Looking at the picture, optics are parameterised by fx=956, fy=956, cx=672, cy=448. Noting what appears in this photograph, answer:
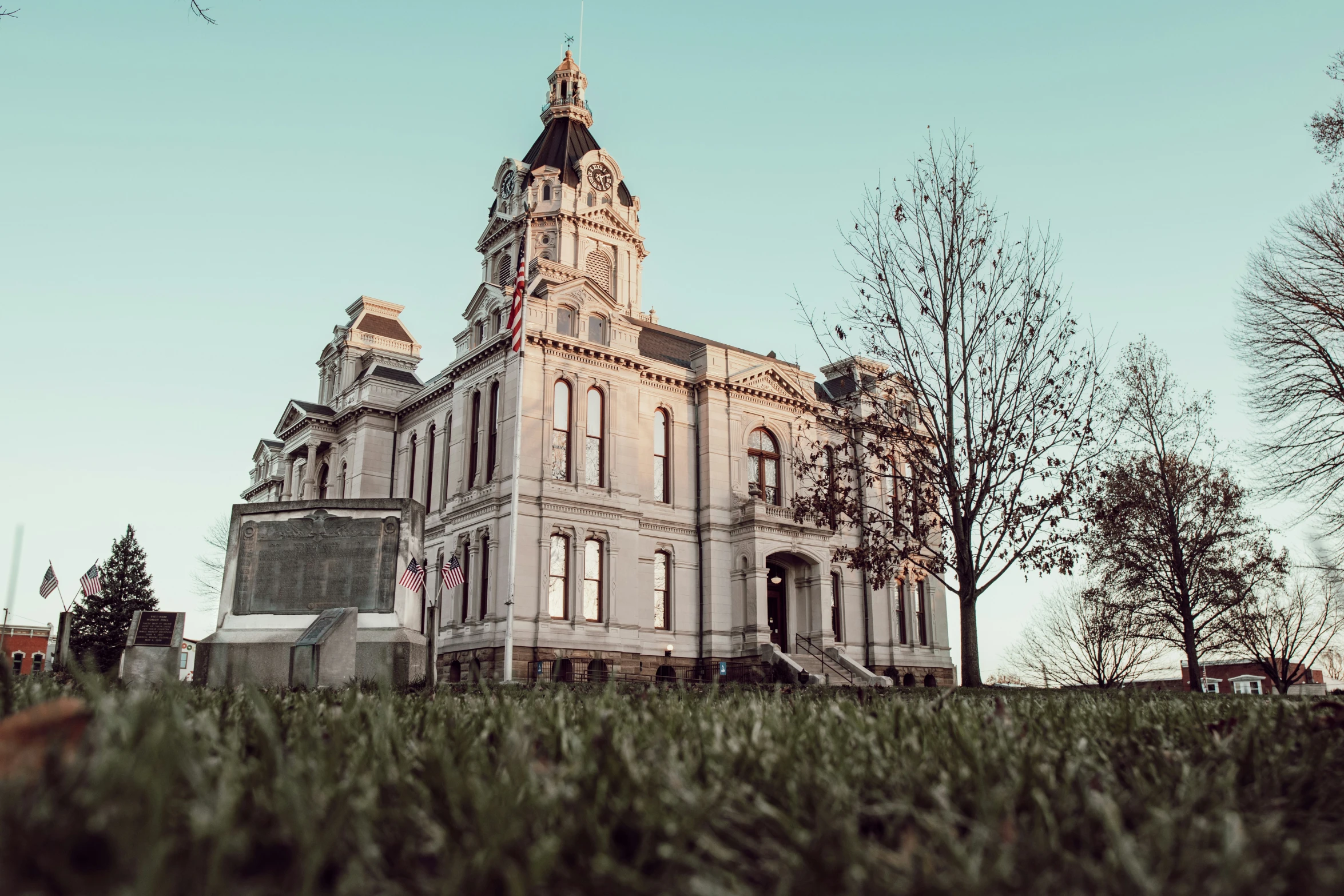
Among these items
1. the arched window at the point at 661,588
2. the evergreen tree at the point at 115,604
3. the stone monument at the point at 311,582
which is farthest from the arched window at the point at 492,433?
the evergreen tree at the point at 115,604

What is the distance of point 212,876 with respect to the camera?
1394mm

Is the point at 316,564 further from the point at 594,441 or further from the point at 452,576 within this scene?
the point at 594,441

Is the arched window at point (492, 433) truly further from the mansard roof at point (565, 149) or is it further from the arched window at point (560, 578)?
the mansard roof at point (565, 149)

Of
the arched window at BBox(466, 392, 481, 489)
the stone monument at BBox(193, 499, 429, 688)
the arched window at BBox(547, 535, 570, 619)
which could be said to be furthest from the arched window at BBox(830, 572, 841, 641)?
the stone monument at BBox(193, 499, 429, 688)

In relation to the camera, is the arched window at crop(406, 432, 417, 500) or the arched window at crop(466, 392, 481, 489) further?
the arched window at crop(406, 432, 417, 500)

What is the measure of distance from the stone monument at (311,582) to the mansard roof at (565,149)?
108 feet

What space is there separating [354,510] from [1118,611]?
1354 inches

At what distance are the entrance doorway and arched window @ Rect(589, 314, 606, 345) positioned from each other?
11241 mm

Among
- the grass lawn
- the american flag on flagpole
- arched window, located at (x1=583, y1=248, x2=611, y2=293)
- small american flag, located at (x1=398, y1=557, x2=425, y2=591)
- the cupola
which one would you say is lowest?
the grass lawn

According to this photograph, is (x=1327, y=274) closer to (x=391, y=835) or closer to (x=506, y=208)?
(x=391, y=835)

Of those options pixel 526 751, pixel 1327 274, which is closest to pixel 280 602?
pixel 526 751

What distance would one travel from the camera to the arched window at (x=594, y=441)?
35.2 meters

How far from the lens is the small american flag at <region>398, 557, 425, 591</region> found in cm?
1429

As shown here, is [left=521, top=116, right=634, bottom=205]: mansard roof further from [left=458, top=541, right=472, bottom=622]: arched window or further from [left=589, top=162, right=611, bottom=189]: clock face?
[left=458, top=541, right=472, bottom=622]: arched window
